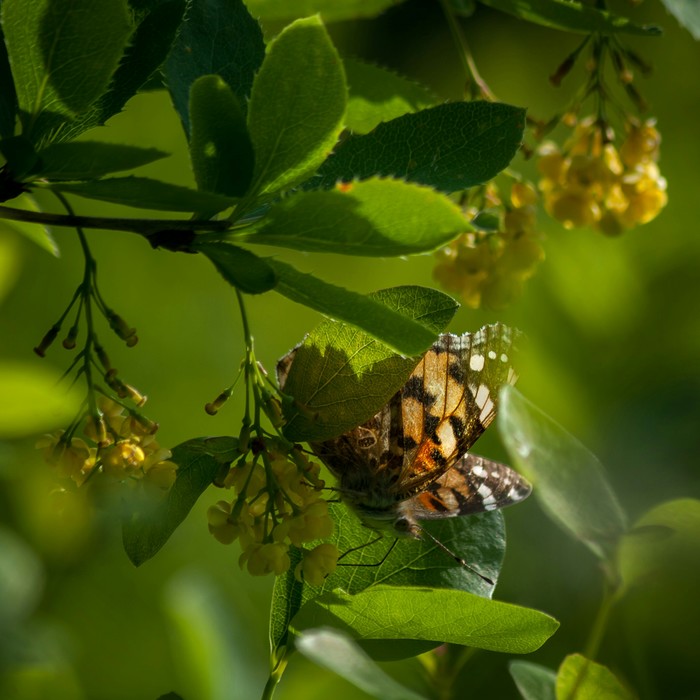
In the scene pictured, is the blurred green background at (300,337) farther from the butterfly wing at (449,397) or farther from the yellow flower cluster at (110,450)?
the butterfly wing at (449,397)

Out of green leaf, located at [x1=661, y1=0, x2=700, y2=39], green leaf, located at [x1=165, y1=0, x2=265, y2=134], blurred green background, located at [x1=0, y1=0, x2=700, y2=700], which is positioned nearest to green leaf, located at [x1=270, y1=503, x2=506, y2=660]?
blurred green background, located at [x1=0, y1=0, x2=700, y2=700]

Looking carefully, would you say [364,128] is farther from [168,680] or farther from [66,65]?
[168,680]

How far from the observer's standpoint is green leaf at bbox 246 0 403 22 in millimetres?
1067

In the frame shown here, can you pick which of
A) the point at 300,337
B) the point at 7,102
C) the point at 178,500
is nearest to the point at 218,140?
the point at 7,102

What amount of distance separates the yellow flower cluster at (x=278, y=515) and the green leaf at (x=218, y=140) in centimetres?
25

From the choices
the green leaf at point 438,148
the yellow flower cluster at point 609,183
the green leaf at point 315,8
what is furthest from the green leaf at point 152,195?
the yellow flower cluster at point 609,183

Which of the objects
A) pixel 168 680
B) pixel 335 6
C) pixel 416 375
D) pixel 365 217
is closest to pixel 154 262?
pixel 168 680

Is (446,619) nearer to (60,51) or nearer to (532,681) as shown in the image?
(532,681)

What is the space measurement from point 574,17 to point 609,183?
422mm

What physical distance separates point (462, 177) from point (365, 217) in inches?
6.8

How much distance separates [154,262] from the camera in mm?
2465

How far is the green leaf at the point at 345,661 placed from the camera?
1.63 feet

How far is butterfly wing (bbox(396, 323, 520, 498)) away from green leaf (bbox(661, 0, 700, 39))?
0.34 metres

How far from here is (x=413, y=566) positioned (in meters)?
0.84
